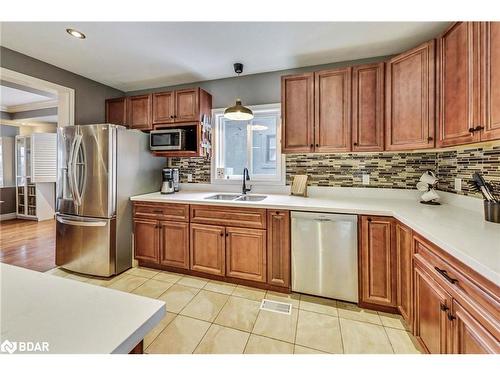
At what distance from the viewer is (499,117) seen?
1209 millimetres

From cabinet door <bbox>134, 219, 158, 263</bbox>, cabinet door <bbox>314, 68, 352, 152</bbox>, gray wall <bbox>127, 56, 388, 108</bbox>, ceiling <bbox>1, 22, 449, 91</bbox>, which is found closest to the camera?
ceiling <bbox>1, 22, 449, 91</bbox>

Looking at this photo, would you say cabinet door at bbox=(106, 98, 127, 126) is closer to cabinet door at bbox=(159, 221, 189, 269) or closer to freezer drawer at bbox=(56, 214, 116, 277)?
freezer drawer at bbox=(56, 214, 116, 277)

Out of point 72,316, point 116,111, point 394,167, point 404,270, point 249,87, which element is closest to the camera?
point 72,316

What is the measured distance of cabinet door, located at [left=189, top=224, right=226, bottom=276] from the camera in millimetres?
2344

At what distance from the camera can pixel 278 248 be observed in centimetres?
214

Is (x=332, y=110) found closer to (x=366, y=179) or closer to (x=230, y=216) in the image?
(x=366, y=179)

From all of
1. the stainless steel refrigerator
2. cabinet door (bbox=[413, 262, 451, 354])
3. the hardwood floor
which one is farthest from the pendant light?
the hardwood floor

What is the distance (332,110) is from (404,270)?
158 centimetres

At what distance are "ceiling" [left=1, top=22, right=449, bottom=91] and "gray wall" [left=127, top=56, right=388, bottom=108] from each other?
0.32 ft

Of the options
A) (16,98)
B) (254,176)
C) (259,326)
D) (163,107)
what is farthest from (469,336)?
(16,98)

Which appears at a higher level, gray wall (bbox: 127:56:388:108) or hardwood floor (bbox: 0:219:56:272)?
gray wall (bbox: 127:56:388:108)

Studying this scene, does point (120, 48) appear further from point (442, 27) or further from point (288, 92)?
point (442, 27)
